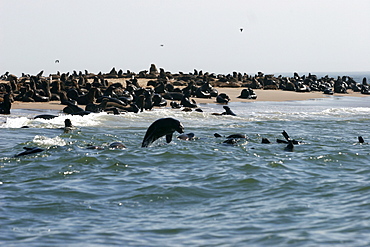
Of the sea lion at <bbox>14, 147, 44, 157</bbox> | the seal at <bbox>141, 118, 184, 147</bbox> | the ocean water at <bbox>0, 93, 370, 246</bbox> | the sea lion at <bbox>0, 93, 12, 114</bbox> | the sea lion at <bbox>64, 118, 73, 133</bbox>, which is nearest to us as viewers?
the ocean water at <bbox>0, 93, 370, 246</bbox>

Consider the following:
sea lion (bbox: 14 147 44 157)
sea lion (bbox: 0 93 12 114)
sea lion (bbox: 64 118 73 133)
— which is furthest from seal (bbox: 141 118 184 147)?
sea lion (bbox: 0 93 12 114)

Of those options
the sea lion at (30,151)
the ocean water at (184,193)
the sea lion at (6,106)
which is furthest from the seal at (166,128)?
the sea lion at (6,106)

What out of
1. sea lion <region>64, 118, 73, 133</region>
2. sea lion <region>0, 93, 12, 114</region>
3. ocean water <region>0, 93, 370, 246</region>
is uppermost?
sea lion <region>0, 93, 12, 114</region>

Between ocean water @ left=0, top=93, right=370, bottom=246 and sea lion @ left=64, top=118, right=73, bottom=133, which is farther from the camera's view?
sea lion @ left=64, top=118, right=73, bottom=133

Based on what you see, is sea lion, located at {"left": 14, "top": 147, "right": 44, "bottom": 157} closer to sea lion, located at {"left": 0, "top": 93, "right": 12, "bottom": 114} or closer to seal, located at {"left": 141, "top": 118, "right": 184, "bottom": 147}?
seal, located at {"left": 141, "top": 118, "right": 184, "bottom": 147}

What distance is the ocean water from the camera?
6.07 meters

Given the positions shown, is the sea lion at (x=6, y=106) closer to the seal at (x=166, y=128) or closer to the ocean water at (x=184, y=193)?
the ocean water at (x=184, y=193)

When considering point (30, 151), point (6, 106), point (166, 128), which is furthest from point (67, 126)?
point (6, 106)

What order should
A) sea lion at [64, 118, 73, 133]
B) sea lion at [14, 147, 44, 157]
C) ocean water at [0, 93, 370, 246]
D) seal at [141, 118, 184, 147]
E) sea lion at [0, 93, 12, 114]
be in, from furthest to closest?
sea lion at [0, 93, 12, 114]
sea lion at [64, 118, 73, 133]
seal at [141, 118, 184, 147]
sea lion at [14, 147, 44, 157]
ocean water at [0, 93, 370, 246]

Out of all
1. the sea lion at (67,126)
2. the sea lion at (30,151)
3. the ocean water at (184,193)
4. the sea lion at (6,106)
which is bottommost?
the ocean water at (184,193)

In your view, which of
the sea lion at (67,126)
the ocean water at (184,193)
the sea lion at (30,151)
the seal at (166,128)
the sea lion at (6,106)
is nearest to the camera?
the ocean water at (184,193)

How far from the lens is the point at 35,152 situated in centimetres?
1103

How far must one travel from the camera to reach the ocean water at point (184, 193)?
239 inches

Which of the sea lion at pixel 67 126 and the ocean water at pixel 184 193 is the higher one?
the sea lion at pixel 67 126
